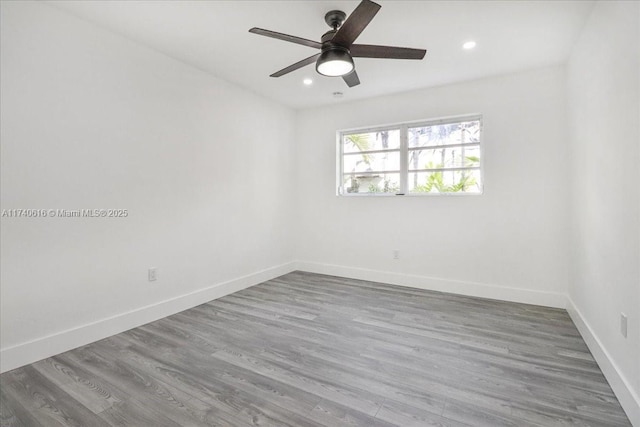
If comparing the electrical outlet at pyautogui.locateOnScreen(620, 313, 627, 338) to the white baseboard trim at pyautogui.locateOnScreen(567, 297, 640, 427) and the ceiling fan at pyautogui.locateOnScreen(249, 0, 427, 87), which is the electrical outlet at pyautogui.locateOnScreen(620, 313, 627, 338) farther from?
the ceiling fan at pyautogui.locateOnScreen(249, 0, 427, 87)

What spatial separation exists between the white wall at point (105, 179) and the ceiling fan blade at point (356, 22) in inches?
77.6

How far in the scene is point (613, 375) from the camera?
1.85m

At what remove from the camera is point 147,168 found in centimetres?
295

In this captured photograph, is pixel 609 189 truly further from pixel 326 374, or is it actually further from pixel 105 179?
pixel 105 179

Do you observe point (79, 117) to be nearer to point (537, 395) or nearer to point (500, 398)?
point (500, 398)

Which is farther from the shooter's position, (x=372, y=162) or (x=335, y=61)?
(x=372, y=162)

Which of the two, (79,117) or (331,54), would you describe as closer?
(331,54)

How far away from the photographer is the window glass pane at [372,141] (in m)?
4.36

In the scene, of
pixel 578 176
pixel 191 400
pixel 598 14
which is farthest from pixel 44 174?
pixel 578 176

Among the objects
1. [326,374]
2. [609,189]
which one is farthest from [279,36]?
[609,189]

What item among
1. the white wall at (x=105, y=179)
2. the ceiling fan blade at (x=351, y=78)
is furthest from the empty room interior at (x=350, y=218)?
the ceiling fan blade at (x=351, y=78)

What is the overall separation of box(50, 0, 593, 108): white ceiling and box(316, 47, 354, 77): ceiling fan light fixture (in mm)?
419

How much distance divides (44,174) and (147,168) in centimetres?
78

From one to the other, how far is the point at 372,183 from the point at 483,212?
1.52 meters
